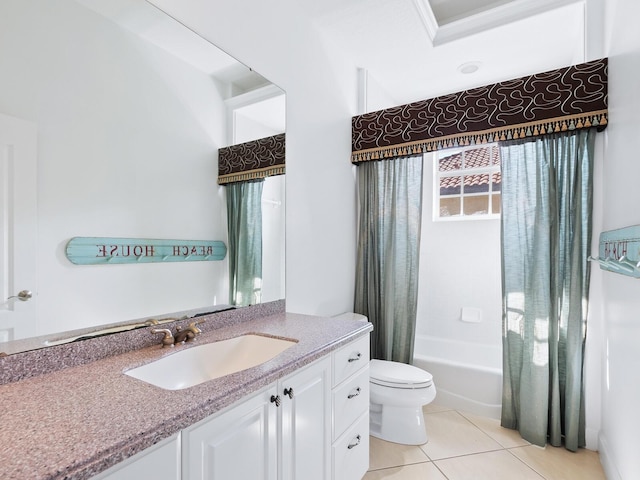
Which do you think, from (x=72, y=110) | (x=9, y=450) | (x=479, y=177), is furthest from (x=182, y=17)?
(x=479, y=177)

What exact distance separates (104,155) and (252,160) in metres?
0.71

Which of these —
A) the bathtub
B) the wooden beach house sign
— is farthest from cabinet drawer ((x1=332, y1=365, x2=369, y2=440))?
the bathtub

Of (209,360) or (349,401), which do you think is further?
(349,401)

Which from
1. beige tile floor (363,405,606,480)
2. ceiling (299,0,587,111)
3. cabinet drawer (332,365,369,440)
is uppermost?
ceiling (299,0,587,111)

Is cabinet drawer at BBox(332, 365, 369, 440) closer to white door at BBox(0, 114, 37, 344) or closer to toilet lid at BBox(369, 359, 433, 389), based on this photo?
toilet lid at BBox(369, 359, 433, 389)

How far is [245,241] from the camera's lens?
1691 mm

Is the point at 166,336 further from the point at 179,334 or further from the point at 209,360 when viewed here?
the point at 209,360

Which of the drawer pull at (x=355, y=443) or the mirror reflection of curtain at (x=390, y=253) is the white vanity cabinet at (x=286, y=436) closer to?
the drawer pull at (x=355, y=443)

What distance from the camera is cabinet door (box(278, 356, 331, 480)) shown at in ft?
3.56

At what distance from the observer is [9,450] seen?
1.93 feet

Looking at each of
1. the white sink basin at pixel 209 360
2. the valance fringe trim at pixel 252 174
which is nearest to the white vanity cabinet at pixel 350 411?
the white sink basin at pixel 209 360

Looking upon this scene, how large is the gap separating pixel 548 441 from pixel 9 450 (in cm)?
258

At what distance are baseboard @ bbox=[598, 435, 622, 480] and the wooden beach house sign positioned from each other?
7.03 feet

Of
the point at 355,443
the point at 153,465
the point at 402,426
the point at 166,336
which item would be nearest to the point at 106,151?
the point at 166,336
